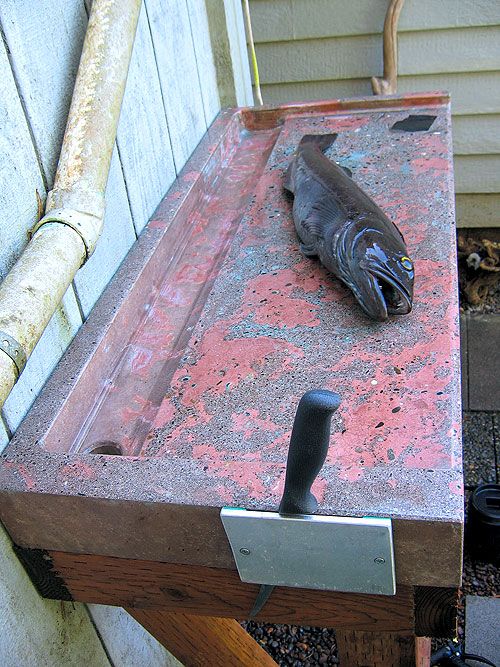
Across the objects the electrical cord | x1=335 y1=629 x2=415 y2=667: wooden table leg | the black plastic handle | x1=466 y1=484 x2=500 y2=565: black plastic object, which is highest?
the black plastic handle

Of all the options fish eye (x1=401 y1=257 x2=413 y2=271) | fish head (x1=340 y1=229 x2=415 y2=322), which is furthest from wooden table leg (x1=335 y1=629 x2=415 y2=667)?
fish eye (x1=401 y1=257 x2=413 y2=271)

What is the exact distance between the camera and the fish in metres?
1.52

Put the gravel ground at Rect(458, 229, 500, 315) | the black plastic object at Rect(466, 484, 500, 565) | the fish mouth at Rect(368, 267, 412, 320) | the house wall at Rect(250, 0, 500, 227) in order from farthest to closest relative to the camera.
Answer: the gravel ground at Rect(458, 229, 500, 315) < the house wall at Rect(250, 0, 500, 227) < the black plastic object at Rect(466, 484, 500, 565) < the fish mouth at Rect(368, 267, 412, 320)

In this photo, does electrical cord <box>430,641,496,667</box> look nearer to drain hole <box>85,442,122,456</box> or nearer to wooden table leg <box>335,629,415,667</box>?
wooden table leg <box>335,629,415,667</box>

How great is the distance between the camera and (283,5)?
3.47m

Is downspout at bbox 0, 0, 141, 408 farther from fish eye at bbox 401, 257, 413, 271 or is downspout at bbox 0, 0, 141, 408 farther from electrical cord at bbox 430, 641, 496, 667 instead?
electrical cord at bbox 430, 641, 496, 667

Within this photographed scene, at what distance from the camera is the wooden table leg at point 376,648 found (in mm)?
1386

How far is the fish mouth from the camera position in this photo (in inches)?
59.1

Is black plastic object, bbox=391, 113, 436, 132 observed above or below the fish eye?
below

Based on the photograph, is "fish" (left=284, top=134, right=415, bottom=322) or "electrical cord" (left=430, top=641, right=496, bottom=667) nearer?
"fish" (left=284, top=134, right=415, bottom=322)

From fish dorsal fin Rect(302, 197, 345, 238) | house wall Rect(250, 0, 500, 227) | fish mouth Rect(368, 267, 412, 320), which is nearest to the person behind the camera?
fish mouth Rect(368, 267, 412, 320)

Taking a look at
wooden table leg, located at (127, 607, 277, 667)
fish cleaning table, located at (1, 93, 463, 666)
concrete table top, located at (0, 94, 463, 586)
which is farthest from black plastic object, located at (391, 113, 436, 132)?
wooden table leg, located at (127, 607, 277, 667)

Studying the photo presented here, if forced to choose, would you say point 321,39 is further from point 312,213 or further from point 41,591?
point 41,591

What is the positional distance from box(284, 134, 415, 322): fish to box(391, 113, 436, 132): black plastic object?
377 millimetres
